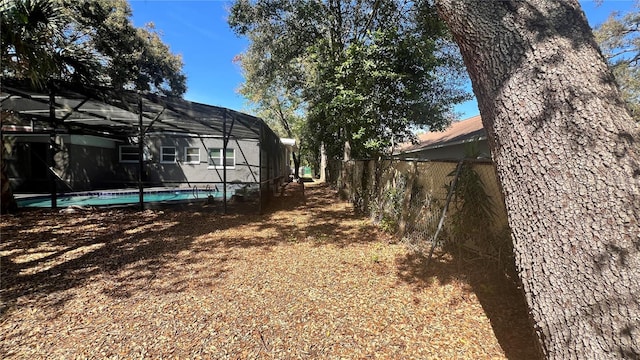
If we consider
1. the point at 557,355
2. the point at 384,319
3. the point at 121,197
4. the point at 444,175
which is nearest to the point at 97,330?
the point at 384,319

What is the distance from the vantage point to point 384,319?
275 cm

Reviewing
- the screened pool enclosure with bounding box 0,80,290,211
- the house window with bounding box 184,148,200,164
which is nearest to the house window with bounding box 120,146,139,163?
the screened pool enclosure with bounding box 0,80,290,211

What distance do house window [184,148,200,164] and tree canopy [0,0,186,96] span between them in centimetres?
330

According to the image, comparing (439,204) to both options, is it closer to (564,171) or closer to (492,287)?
(492,287)

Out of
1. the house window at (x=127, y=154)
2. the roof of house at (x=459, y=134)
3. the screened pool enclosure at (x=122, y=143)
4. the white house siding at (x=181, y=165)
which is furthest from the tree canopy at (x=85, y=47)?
the roof of house at (x=459, y=134)

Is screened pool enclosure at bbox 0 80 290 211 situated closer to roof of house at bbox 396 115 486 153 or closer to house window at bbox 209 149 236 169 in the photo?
house window at bbox 209 149 236 169

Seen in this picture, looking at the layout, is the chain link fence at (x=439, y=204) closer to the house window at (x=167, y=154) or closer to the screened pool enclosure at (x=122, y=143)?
the screened pool enclosure at (x=122, y=143)

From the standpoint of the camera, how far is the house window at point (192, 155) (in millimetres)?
16328

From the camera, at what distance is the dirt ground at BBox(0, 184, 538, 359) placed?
2.35 metres

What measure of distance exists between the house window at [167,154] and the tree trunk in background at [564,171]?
56.3 ft

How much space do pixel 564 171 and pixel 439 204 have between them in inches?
125

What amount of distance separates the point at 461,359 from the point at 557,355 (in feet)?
2.64

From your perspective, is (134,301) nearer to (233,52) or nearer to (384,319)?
(384,319)

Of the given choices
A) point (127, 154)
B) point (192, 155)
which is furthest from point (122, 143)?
point (192, 155)
